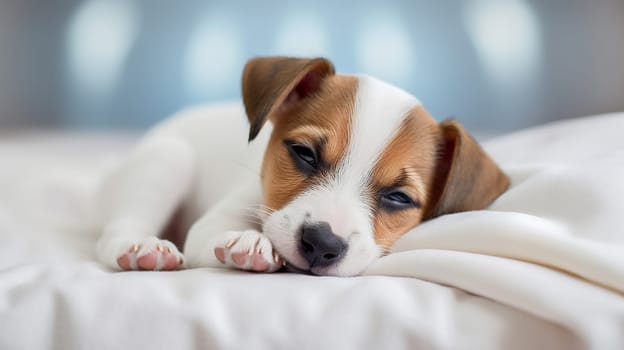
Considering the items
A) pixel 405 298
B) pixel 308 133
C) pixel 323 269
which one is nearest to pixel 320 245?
pixel 323 269

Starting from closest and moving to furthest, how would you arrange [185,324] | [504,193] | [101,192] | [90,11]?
1. [185,324]
2. [504,193]
3. [101,192]
4. [90,11]

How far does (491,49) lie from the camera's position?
424 cm

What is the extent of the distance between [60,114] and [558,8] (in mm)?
3565

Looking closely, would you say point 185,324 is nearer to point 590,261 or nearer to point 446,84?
→ point 590,261

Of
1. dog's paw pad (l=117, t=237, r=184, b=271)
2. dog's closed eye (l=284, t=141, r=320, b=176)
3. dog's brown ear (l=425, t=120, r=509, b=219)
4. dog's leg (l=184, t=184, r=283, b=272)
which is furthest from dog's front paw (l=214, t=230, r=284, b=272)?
dog's brown ear (l=425, t=120, r=509, b=219)

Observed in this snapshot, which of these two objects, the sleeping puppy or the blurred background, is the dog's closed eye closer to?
the sleeping puppy

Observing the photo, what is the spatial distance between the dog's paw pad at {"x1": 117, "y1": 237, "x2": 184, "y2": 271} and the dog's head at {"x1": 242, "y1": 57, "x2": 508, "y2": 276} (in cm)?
29

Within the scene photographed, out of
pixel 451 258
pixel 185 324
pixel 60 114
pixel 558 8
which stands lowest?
pixel 60 114

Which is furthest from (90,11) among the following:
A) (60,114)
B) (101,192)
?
(101,192)

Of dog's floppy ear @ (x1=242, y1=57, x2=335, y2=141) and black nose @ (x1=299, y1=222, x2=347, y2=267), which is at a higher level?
dog's floppy ear @ (x1=242, y1=57, x2=335, y2=141)

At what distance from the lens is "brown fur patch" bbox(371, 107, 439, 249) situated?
75.0 inches

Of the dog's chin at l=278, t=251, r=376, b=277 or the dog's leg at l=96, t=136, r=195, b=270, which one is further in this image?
the dog's leg at l=96, t=136, r=195, b=270

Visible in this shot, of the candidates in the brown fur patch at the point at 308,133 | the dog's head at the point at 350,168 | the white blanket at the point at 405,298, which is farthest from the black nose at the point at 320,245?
the brown fur patch at the point at 308,133

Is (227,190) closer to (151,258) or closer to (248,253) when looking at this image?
(151,258)
